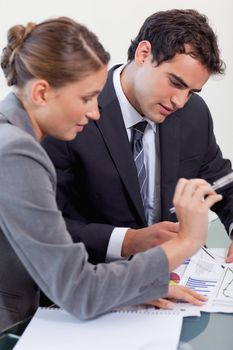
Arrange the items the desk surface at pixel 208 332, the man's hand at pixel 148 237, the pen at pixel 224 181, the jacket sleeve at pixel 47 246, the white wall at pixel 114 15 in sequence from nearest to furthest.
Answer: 1. the jacket sleeve at pixel 47 246
2. the desk surface at pixel 208 332
3. the man's hand at pixel 148 237
4. the pen at pixel 224 181
5. the white wall at pixel 114 15

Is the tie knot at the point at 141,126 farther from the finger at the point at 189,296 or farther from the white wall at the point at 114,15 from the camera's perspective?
the white wall at the point at 114,15

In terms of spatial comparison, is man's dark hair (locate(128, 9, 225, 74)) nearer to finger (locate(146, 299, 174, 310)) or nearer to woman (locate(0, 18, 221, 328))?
woman (locate(0, 18, 221, 328))

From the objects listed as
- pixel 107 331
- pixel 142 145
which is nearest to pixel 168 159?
pixel 142 145

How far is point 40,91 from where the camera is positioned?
0.91 metres

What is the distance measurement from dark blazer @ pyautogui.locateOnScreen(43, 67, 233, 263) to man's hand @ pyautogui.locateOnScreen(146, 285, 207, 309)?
266mm

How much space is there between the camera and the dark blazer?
1.33 metres

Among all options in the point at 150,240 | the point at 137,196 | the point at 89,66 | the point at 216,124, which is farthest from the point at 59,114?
the point at 216,124

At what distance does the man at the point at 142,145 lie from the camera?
4.24 ft

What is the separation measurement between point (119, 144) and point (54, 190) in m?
0.48

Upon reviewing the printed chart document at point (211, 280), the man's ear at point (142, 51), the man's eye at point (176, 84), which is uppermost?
the man's ear at point (142, 51)

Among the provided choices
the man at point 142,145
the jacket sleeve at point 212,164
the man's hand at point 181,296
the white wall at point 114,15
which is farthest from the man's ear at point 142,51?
the white wall at point 114,15

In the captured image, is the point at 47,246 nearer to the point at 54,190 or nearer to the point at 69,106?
the point at 54,190

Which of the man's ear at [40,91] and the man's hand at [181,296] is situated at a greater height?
the man's ear at [40,91]

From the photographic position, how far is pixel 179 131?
1.48 m
